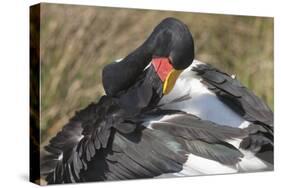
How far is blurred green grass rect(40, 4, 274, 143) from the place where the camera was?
18.6 ft

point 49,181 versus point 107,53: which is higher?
point 107,53

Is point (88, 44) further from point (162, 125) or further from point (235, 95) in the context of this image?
point (235, 95)

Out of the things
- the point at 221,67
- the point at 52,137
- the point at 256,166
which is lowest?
the point at 256,166

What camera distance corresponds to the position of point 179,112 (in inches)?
243

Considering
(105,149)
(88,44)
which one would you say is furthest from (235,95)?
(88,44)

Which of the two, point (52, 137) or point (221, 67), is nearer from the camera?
point (52, 137)

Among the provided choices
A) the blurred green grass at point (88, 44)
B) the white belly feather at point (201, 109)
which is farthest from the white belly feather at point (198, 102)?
the blurred green grass at point (88, 44)

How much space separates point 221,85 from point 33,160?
1827mm

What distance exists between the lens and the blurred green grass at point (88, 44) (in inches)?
223

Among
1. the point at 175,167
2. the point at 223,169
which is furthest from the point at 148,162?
the point at 223,169

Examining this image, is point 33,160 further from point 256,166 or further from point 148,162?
point 256,166

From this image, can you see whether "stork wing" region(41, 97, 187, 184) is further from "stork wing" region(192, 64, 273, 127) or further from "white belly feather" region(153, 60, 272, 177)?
"stork wing" region(192, 64, 273, 127)

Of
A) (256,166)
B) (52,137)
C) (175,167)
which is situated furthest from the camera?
(256,166)

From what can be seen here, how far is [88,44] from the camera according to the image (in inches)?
229
